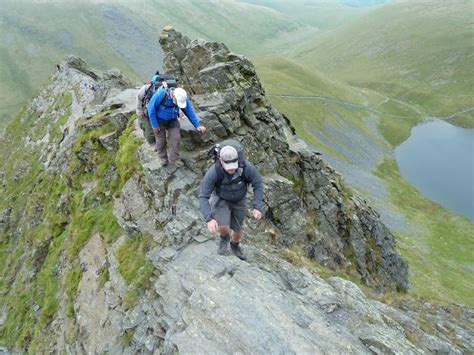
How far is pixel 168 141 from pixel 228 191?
701cm

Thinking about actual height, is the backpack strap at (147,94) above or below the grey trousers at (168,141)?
above

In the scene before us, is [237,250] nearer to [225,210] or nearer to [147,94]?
[225,210]

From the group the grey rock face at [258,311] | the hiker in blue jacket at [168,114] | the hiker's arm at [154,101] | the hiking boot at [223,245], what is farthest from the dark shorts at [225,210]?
the hiker's arm at [154,101]

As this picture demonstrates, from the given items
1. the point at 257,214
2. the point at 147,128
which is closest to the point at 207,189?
the point at 257,214

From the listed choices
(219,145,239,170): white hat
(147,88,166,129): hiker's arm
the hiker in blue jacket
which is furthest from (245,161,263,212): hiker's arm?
(147,88,166,129): hiker's arm

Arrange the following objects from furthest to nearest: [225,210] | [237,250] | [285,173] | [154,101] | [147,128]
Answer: [285,173], [147,128], [154,101], [237,250], [225,210]

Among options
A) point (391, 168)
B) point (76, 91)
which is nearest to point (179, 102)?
point (76, 91)

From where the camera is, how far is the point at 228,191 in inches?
598

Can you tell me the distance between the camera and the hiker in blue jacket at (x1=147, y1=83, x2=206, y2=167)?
18.7 m

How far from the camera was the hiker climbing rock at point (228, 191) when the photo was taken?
14.0 m

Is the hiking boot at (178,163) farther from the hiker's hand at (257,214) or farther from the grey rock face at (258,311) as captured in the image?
the hiker's hand at (257,214)

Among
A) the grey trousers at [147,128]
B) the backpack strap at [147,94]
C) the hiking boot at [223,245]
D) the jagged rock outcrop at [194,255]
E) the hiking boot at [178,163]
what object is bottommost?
the jagged rock outcrop at [194,255]

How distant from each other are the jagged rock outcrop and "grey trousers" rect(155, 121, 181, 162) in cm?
95

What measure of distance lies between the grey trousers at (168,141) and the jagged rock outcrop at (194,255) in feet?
3.11
